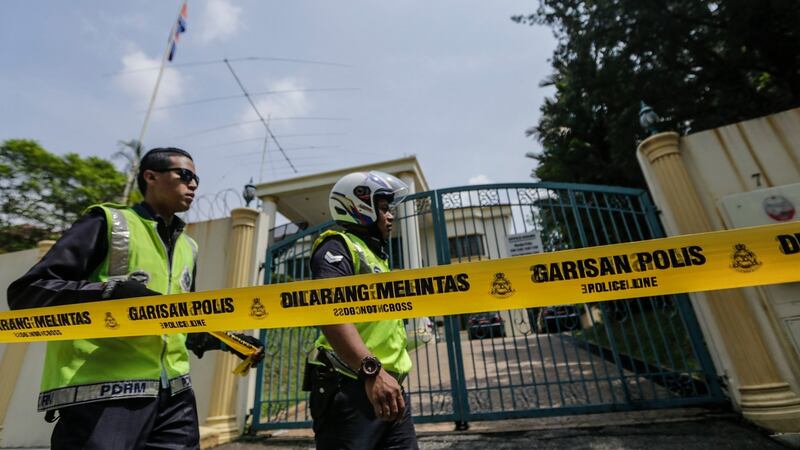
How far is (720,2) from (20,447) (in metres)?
13.5

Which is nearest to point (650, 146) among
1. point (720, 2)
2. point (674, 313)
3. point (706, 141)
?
point (706, 141)

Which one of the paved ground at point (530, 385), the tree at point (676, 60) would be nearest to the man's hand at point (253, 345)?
the paved ground at point (530, 385)

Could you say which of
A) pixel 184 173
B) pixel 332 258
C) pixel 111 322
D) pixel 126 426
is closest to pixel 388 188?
pixel 332 258

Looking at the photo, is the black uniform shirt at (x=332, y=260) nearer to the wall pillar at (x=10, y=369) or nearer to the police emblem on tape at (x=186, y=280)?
Answer: the police emblem on tape at (x=186, y=280)

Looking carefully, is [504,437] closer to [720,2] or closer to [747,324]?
[747,324]

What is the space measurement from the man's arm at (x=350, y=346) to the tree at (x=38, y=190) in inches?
789

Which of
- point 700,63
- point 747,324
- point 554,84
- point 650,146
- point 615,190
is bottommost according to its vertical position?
point 747,324

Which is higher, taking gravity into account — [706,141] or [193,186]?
[706,141]

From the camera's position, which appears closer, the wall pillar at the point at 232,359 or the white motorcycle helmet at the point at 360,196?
the white motorcycle helmet at the point at 360,196

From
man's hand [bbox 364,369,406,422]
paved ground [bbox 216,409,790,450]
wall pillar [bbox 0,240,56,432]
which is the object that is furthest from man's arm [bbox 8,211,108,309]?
wall pillar [bbox 0,240,56,432]

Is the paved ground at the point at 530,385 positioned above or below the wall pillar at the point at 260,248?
below

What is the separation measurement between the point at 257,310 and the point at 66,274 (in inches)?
27.6

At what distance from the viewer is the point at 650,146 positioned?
168 inches

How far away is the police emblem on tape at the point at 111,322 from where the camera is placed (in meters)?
1.49
